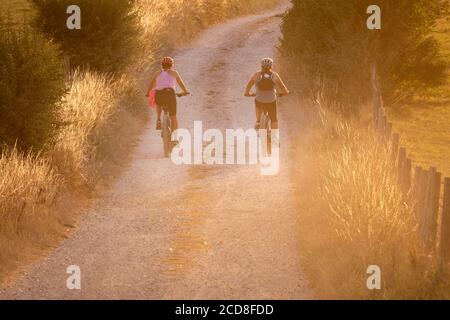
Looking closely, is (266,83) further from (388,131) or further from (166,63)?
(388,131)

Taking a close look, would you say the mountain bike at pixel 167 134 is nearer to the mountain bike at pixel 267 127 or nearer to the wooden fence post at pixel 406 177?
the mountain bike at pixel 267 127

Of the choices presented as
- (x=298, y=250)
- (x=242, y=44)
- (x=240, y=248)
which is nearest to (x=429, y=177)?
(x=298, y=250)

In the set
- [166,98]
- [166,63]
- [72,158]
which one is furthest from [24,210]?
[166,63]

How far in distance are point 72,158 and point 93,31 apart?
7.46 meters

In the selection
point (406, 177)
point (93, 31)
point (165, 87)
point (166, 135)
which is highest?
point (93, 31)

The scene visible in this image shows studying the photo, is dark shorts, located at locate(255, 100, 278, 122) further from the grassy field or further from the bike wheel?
the grassy field

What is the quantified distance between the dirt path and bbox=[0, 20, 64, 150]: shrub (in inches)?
Answer: 59.9

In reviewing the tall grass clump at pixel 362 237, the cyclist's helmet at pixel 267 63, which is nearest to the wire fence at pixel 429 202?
the tall grass clump at pixel 362 237

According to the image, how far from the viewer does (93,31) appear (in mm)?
18844

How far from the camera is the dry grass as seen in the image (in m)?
9.59

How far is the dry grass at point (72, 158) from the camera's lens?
9594 mm

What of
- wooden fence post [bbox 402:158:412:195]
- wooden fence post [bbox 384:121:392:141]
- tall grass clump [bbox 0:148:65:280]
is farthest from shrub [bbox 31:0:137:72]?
wooden fence post [bbox 402:158:412:195]

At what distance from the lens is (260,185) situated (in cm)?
1233

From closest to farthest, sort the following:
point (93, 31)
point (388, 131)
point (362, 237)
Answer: point (362, 237), point (388, 131), point (93, 31)
